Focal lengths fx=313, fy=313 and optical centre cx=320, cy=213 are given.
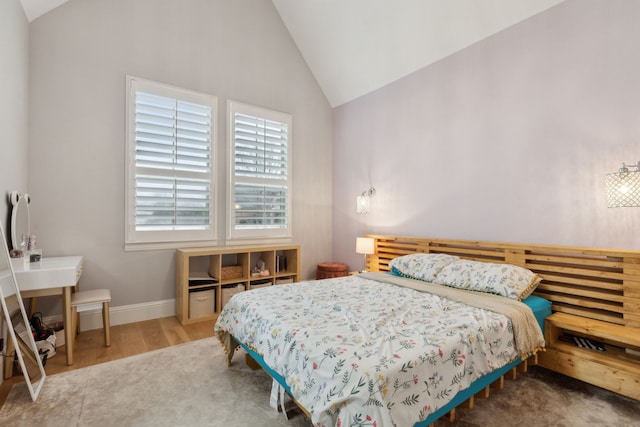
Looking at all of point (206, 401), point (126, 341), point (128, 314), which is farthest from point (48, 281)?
point (206, 401)

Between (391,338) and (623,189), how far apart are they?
2008 mm

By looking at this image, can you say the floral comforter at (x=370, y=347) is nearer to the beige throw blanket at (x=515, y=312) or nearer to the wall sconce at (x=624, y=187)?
the beige throw blanket at (x=515, y=312)

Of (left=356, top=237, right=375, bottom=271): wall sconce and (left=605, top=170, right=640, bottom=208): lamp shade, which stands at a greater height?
(left=605, top=170, right=640, bottom=208): lamp shade

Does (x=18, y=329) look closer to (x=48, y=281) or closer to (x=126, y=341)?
(x=48, y=281)

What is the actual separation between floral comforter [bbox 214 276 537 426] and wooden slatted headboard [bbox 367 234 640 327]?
88cm

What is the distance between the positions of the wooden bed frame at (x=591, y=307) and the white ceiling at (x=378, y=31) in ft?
6.83

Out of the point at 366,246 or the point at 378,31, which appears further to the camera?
the point at 366,246

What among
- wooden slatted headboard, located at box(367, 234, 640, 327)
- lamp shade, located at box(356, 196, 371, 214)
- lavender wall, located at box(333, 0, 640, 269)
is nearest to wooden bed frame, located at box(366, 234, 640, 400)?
wooden slatted headboard, located at box(367, 234, 640, 327)

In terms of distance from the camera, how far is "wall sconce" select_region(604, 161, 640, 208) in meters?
2.13

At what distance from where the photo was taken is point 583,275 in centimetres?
239

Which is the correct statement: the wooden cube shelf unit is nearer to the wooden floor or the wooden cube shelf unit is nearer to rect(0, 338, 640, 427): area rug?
the wooden floor

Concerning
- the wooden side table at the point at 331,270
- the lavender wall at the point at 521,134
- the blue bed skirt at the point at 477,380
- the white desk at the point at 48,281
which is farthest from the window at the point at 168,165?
the lavender wall at the point at 521,134

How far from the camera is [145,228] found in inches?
132

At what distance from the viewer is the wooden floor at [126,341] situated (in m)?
2.40
